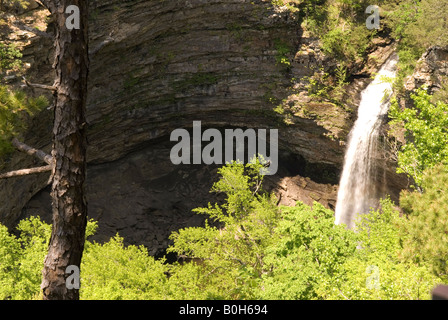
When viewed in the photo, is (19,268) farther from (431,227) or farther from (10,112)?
→ (431,227)

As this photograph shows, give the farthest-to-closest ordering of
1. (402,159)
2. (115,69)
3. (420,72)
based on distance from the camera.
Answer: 1. (115,69)
2. (420,72)
3. (402,159)

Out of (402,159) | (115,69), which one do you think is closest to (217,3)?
(115,69)

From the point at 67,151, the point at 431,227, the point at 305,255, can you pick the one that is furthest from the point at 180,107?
the point at 67,151

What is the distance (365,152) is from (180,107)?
42.6ft

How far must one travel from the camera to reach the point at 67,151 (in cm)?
704

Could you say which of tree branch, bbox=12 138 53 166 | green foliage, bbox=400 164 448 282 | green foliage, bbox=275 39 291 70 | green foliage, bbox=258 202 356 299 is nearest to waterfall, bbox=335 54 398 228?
green foliage, bbox=275 39 291 70

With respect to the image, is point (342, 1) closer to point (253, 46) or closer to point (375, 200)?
point (253, 46)

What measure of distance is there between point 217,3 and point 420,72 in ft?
40.8

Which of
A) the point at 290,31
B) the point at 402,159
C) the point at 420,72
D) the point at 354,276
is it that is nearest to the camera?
the point at 354,276

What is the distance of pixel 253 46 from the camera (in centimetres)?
2619

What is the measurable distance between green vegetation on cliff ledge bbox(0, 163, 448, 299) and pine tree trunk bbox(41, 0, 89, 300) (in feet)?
14.3

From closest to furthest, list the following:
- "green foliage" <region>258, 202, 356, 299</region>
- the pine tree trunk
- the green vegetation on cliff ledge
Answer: the pine tree trunk
the green vegetation on cliff ledge
"green foliage" <region>258, 202, 356, 299</region>

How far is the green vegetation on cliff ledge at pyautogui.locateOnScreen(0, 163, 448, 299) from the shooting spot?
36.8 feet

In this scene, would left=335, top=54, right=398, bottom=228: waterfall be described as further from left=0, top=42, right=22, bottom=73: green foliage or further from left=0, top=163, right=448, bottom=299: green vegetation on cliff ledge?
left=0, top=42, right=22, bottom=73: green foliage
